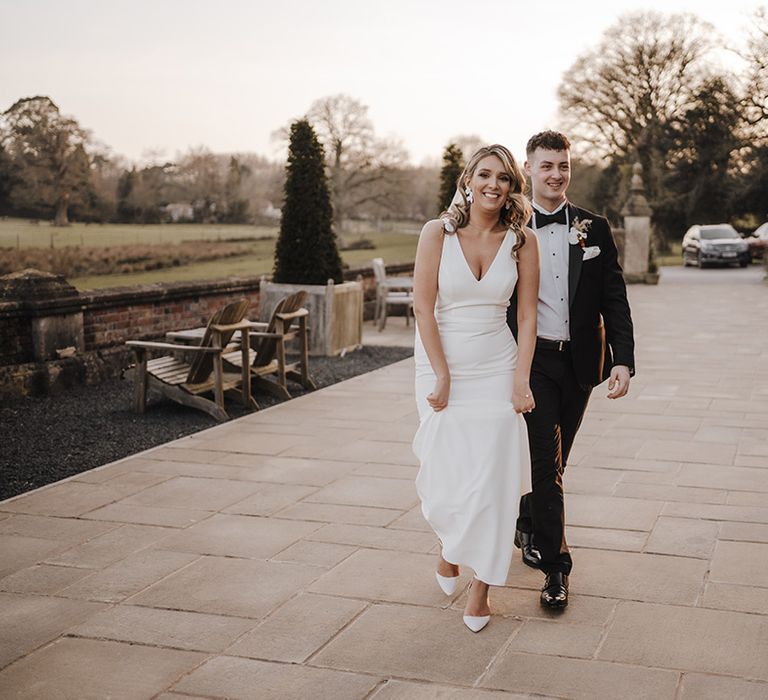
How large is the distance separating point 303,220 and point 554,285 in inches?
346

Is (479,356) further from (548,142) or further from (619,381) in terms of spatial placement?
(548,142)

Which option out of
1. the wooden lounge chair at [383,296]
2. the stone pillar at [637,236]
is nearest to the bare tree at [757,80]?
the stone pillar at [637,236]

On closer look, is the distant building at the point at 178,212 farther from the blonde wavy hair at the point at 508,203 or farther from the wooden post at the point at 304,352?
the blonde wavy hair at the point at 508,203

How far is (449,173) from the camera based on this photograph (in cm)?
1916

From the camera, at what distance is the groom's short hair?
4262 millimetres

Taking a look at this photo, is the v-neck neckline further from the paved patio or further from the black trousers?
the paved patio

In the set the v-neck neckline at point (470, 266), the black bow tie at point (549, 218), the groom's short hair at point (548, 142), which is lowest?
the v-neck neckline at point (470, 266)

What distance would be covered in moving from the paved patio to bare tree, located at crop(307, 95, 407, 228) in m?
13.1

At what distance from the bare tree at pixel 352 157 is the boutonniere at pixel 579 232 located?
52.1 ft

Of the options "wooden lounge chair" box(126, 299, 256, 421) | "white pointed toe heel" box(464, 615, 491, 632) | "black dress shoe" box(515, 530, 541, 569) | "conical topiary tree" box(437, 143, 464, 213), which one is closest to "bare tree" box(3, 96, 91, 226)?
"wooden lounge chair" box(126, 299, 256, 421)

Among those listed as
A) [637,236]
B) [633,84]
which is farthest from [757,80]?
[637,236]

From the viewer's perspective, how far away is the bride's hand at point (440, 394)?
3975 millimetres

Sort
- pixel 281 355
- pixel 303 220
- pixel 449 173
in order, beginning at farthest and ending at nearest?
1. pixel 449 173
2. pixel 303 220
3. pixel 281 355

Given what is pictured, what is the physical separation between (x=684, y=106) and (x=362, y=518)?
42.4 meters
